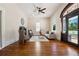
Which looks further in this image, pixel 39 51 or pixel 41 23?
pixel 41 23

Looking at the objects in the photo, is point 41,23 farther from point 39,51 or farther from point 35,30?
point 39,51

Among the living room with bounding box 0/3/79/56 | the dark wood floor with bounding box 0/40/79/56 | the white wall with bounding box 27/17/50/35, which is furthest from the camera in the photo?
the white wall with bounding box 27/17/50/35

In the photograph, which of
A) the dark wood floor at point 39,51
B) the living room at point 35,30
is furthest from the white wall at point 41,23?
the dark wood floor at point 39,51

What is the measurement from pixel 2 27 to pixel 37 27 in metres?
6.78

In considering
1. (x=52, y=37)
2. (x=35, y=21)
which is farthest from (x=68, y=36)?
(x=35, y=21)

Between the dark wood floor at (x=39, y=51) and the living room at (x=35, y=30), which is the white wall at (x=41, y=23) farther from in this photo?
the dark wood floor at (x=39, y=51)

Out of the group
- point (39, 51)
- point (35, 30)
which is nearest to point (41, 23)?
point (35, 30)

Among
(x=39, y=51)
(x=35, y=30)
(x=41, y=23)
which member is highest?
(x=41, y=23)

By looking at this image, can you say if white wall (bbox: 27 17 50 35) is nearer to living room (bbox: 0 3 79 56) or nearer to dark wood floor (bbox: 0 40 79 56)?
living room (bbox: 0 3 79 56)

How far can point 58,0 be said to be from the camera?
2277 millimetres

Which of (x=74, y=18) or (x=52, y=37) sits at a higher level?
(x=74, y=18)

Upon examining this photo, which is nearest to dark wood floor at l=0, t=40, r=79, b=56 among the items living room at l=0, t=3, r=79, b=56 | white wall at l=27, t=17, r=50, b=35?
living room at l=0, t=3, r=79, b=56

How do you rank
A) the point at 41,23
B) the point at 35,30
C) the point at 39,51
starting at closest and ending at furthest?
the point at 39,51 < the point at 35,30 < the point at 41,23

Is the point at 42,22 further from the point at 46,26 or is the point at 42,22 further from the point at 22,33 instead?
the point at 22,33
